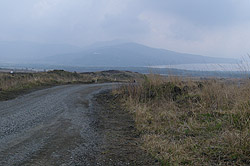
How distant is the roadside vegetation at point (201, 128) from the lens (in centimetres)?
346

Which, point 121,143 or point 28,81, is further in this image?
point 28,81

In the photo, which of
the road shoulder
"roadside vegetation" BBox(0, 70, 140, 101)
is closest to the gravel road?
the road shoulder

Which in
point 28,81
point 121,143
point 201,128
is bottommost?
point 121,143

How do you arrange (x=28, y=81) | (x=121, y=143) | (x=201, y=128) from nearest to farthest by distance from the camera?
1. (x=121, y=143)
2. (x=201, y=128)
3. (x=28, y=81)

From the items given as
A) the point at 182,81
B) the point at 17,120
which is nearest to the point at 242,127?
the point at 17,120

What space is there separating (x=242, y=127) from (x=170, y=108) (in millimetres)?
3028

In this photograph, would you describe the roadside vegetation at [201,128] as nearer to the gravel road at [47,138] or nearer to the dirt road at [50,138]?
the dirt road at [50,138]

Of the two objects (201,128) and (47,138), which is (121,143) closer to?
(47,138)

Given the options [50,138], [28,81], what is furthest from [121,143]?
[28,81]

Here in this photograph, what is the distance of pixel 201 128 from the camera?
5.01 m

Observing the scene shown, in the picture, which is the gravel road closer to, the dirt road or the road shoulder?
the dirt road

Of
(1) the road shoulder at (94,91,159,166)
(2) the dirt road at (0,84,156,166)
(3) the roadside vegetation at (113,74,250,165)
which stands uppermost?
(3) the roadside vegetation at (113,74,250,165)

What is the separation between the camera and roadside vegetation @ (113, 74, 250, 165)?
3463 millimetres

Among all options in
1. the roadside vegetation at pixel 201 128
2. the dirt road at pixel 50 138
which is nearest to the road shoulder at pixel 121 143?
the dirt road at pixel 50 138
